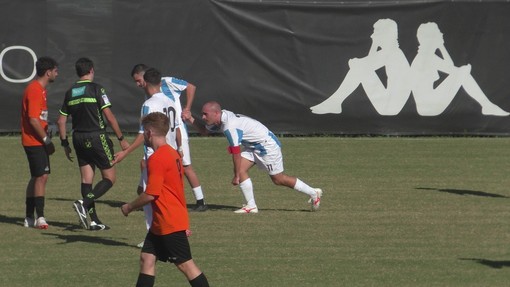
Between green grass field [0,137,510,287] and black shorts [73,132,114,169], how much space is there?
2.73 ft

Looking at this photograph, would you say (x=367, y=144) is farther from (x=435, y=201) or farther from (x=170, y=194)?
(x=170, y=194)

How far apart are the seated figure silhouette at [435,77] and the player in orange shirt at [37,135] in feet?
37.4

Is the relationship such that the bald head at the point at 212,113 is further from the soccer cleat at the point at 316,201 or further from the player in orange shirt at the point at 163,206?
the player in orange shirt at the point at 163,206

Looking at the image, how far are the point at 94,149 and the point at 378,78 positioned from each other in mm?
10984

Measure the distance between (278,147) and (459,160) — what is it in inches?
252

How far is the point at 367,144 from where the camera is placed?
23078mm

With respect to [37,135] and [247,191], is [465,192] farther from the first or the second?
[37,135]

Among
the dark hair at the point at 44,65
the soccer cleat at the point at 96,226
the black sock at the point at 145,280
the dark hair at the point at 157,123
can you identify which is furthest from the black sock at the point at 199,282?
the dark hair at the point at 44,65

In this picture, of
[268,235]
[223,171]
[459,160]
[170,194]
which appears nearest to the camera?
[170,194]

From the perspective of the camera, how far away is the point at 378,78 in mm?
23891

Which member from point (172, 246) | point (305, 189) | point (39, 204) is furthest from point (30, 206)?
point (172, 246)

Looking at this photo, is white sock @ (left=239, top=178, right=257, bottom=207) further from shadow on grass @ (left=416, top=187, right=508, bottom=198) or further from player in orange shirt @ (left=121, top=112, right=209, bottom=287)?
player in orange shirt @ (left=121, top=112, right=209, bottom=287)

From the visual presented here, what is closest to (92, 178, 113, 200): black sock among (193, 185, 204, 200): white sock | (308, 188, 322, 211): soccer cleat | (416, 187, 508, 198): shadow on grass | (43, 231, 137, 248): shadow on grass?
(43, 231, 137, 248): shadow on grass

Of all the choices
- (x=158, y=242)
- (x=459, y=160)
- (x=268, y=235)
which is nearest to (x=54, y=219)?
(x=268, y=235)
